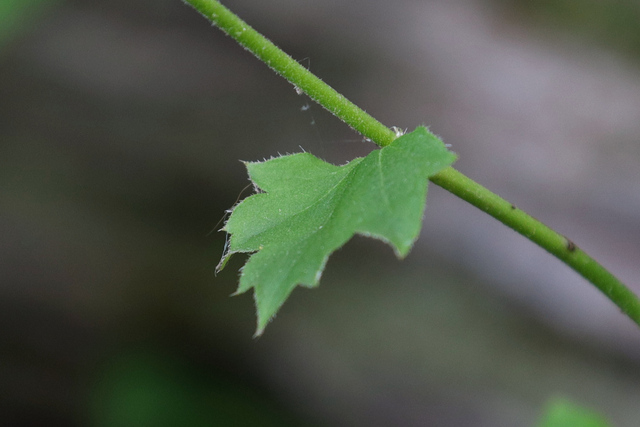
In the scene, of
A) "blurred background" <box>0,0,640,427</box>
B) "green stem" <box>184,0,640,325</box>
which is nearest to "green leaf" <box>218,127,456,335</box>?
"green stem" <box>184,0,640,325</box>

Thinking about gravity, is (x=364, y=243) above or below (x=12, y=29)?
above

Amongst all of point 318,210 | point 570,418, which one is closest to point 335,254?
point 570,418

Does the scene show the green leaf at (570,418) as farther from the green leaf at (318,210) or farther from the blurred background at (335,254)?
the blurred background at (335,254)

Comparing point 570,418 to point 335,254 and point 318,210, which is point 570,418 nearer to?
point 318,210

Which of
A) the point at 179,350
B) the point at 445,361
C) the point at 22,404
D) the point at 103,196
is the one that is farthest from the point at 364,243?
the point at 22,404

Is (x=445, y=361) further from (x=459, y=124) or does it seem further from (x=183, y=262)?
(x=183, y=262)

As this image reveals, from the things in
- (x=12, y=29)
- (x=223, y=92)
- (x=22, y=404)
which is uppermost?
(x=223, y=92)

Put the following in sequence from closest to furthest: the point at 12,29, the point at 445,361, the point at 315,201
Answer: the point at 315,201 → the point at 12,29 → the point at 445,361
